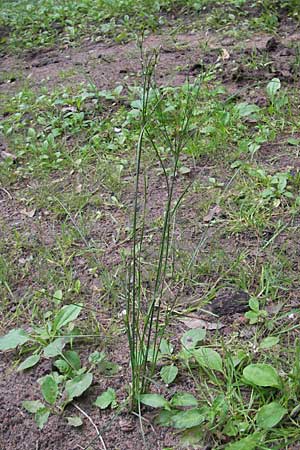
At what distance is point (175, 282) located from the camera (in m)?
2.25

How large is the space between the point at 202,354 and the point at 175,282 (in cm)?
42

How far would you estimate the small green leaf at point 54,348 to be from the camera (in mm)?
1965

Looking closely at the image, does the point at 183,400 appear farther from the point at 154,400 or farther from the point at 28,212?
the point at 28,212

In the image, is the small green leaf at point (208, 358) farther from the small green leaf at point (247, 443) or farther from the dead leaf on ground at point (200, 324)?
the small green leaf at point (247, 443)

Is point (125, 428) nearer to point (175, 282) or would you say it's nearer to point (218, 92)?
point (175, 282)

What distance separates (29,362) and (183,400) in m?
0.54

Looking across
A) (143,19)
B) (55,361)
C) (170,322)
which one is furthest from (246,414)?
(143,19)

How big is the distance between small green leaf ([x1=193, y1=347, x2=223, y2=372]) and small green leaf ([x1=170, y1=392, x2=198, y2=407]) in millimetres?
119

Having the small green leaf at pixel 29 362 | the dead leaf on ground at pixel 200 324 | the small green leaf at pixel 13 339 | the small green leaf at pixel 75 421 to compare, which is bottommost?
the dead leaf on ground at pixel 200 324

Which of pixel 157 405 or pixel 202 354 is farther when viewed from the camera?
pixel 202 354

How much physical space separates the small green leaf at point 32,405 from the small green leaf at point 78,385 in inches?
3.6

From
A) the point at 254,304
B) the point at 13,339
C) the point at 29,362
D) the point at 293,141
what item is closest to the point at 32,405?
the point at 29,362

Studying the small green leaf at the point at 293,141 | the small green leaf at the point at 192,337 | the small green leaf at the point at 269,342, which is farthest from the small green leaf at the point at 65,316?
the small green leaf at the point at 293,141

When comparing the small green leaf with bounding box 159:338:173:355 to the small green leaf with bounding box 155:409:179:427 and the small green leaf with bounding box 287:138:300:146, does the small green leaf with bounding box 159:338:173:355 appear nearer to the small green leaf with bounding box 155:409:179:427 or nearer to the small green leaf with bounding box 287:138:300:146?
the small green leaf with bounding box 155:409:179:427
